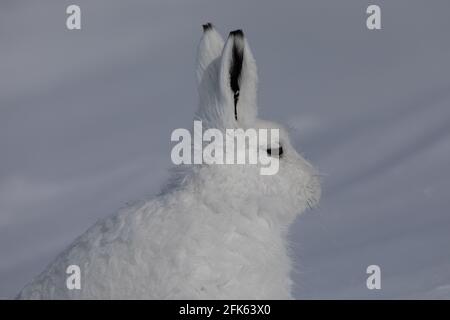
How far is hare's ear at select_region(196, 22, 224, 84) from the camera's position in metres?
5.27

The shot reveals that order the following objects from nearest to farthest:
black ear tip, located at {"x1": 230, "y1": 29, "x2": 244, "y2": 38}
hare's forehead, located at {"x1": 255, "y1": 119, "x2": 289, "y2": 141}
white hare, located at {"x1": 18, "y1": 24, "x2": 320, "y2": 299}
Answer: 1. white hare, located at {"x1": 18, "y1": 24, "x2": 320, "y2": 299}
2. black ear tip, located at {"x1": 230, "y1": 29, "x2": 244, "y2": 38}
3. hare's forehead, located at {"x1": 255, "y1": 119, "x2": 289, "y2": 141}

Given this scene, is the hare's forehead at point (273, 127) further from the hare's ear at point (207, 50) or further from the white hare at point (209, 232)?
the hare's ear at point (207, 50)

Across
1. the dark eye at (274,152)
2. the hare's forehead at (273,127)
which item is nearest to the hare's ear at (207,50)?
the hare's forehead at (273,127)

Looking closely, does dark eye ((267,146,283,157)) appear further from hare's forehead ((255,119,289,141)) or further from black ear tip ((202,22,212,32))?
black ear tip ((202,22,212,32))

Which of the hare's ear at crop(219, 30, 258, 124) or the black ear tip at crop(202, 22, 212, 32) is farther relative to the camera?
the black ear tip at crop(202, 22, 212, 32)

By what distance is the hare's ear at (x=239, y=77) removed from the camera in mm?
4773

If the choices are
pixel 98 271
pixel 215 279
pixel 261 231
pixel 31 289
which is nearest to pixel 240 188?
pixel 261 231

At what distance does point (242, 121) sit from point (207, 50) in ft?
2.10

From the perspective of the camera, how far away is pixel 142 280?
4.49 m

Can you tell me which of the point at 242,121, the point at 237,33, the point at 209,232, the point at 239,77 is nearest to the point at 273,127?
the point at 242,121

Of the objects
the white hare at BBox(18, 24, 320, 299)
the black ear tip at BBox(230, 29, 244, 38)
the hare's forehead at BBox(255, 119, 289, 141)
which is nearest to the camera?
the white hare at BBox(18, 24, 320, 299)

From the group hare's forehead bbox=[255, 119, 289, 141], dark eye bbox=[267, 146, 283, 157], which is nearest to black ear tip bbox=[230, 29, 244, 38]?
hare's forehead bbox=[255, 119, 289, 141]

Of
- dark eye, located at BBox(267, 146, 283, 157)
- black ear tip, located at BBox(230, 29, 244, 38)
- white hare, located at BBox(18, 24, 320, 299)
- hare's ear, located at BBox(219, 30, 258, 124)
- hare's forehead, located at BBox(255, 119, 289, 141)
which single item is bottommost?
white hare, located at BBox(18, 24, 320, 299)

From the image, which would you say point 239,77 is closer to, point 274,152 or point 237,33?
point 237,33
